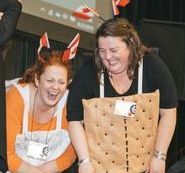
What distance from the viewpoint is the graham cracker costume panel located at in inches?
88.7

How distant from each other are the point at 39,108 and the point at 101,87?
42 cm

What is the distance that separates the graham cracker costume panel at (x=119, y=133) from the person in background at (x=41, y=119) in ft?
1.03

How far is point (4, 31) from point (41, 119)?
1.85 feet

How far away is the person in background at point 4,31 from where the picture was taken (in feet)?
7.12

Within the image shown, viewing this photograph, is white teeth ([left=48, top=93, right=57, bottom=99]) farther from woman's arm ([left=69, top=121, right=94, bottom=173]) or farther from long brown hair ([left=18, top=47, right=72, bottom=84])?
woman's arm ([left=69, top=121, right=94, bottom=173])

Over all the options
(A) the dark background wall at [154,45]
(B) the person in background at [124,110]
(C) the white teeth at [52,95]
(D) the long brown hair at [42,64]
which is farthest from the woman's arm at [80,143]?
(A) the dark background wall at [154,45]

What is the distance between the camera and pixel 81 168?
2.25 meters

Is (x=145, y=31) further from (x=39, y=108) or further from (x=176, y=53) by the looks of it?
(x=39, y=108)

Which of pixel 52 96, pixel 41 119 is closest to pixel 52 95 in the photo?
pixel 52 96

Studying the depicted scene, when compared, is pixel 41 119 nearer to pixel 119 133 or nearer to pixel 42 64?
pixel 42 64

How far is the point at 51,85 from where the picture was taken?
2.51 meters

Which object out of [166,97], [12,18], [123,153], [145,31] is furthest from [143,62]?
[145,31]

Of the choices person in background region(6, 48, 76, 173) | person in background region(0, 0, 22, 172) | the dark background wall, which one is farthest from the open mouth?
the dark background wall

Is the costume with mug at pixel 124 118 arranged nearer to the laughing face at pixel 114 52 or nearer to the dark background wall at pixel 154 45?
the laughing face at pixel 114 52
